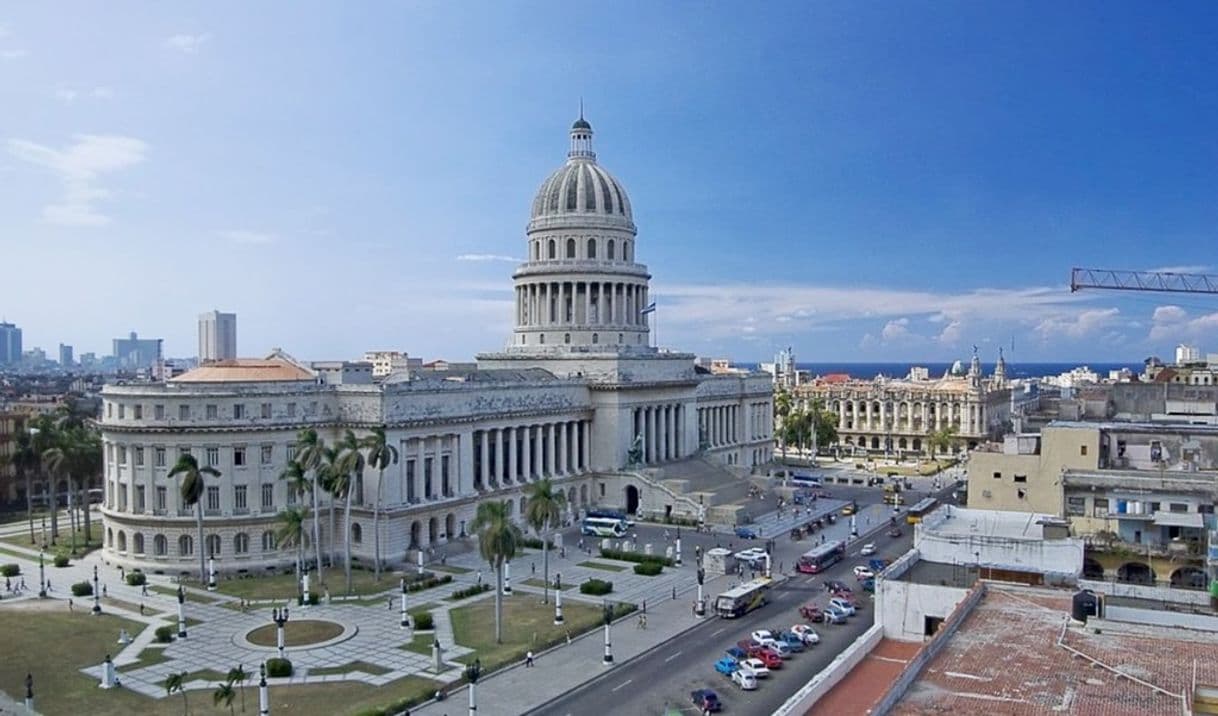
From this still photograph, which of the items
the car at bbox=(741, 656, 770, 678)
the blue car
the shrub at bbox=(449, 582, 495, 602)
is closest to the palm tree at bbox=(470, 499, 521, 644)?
the shrub at bbox=(449, 582, 495, 602)

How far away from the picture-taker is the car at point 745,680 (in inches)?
2055

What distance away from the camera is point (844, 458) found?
6914 inches

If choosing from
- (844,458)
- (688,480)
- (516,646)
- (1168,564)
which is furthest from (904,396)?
(516,646)

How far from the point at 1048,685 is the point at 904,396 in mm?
155663

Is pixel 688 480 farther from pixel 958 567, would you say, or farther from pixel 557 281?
pixel 958 567

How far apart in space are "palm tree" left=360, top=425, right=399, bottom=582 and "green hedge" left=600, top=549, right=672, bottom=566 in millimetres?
20151

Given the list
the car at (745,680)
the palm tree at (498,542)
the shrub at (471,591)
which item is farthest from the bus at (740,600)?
the shrub at (471,591)

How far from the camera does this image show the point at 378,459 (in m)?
76.6

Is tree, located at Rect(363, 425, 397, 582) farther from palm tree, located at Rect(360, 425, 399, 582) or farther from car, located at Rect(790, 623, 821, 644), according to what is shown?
car, located at Rect(790, 623, 821, 644)

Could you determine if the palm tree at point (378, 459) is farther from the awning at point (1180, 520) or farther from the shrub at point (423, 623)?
the awning at point (1180, 520)

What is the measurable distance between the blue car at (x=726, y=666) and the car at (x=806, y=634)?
671 centimetres

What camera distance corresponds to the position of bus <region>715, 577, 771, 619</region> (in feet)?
218

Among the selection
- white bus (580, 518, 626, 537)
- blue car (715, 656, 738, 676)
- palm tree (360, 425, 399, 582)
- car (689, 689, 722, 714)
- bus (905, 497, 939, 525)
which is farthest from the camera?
bus (905, 497, 939, 525)

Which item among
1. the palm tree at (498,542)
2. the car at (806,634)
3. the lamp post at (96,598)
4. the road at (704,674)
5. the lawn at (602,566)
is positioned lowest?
the road at (704,674)
